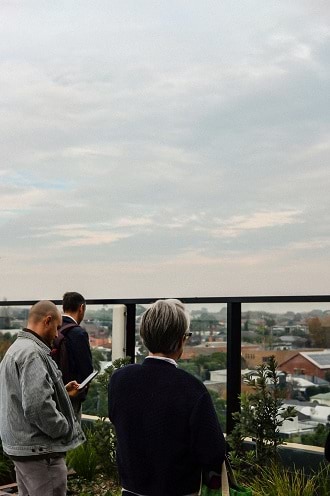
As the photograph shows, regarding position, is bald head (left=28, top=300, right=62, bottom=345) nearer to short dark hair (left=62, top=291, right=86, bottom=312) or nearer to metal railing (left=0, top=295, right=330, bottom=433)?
short dark hair (left=62, top=291, right=86, bottom=312)

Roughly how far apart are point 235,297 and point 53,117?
12101mm

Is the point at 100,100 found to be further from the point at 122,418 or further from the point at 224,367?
the point at 122,418

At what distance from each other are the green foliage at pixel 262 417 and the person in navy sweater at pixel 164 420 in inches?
135

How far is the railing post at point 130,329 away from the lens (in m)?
8.98

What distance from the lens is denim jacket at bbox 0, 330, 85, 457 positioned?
4844 millimetres

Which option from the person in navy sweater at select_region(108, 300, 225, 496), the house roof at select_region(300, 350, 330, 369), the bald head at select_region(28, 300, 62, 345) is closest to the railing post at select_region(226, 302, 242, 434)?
the house roof at select_region(300, 350, 330, 369)

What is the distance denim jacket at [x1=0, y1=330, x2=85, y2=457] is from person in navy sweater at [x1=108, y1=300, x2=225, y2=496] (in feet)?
4.11

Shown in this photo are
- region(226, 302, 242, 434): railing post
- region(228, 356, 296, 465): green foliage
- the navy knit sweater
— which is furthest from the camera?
region(226, 302, 242, 434): railing post

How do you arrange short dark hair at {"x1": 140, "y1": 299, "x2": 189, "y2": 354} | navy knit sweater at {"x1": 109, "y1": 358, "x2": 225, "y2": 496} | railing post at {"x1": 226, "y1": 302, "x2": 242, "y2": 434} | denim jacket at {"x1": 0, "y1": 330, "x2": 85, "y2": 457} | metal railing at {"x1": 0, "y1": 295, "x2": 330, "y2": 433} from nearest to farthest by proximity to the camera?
navy knit sweater at {"x1": 109, "y1": 358, "x2": 225, "y2": 496}, short dark hair at {"x1": 140, "y1": 299, "x2": 189, "y2": 354}, denim jacket at {"x1": 0, "y1": 330, "x2": 85, "y2": 457}, metal railing at {"x1": 0, "y1": 295, "x2": 330, "y2": 433}, railing post at {"x1": 226, "y1": 302, "x2": 242, "y2": 434}

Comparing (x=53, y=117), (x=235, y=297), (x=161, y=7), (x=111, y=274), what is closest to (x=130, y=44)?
(x=161, y=7)

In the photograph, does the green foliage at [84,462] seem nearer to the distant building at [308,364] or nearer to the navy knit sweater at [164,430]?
the distant building at [308,364]

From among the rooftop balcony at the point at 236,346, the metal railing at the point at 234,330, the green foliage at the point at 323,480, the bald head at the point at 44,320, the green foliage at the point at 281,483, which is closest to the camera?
the bald head at the point at 44,320

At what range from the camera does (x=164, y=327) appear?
11.7ft

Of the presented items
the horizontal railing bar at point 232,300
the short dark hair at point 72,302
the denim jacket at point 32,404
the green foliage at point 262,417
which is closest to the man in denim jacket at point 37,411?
the denim jacket at point 32,404
